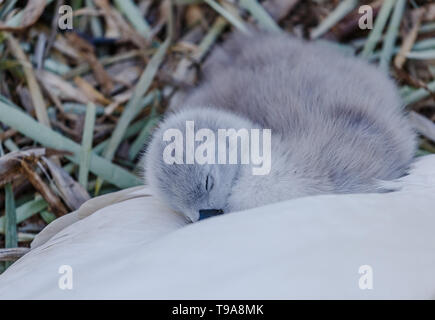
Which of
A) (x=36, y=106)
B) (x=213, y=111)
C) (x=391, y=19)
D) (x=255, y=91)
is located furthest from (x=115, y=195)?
(x=391, y=19)

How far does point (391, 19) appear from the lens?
1.60 metres

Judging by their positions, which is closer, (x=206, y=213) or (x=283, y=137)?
(x=206, y=213)

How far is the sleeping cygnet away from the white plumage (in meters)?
0.19

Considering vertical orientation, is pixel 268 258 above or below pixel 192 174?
below

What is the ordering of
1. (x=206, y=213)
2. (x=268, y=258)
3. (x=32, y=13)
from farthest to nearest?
(x=32, y=13) < (x=206, y=213) < (x=268, y=258)

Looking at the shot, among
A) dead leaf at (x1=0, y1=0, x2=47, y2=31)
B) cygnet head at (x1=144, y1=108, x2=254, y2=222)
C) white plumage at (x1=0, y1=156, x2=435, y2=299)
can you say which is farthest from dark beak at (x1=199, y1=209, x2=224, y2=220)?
dead leaf at (x1=0, y1=0, x2=47, y2=31)

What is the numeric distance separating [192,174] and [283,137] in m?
0.22

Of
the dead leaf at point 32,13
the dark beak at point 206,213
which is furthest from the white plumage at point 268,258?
the dead leaf at point 32,13

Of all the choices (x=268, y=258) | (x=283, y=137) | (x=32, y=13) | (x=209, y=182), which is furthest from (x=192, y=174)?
(x=32, y=13)

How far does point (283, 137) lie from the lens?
3.86 ft

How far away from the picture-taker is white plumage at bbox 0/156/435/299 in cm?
72

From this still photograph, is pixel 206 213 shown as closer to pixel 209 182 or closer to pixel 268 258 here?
pixel 209 182

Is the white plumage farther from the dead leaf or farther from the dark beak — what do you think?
the dead leaf

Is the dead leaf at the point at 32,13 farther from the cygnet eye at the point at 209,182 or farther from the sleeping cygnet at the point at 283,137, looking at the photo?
the cygnet eye at the point at 209,182
